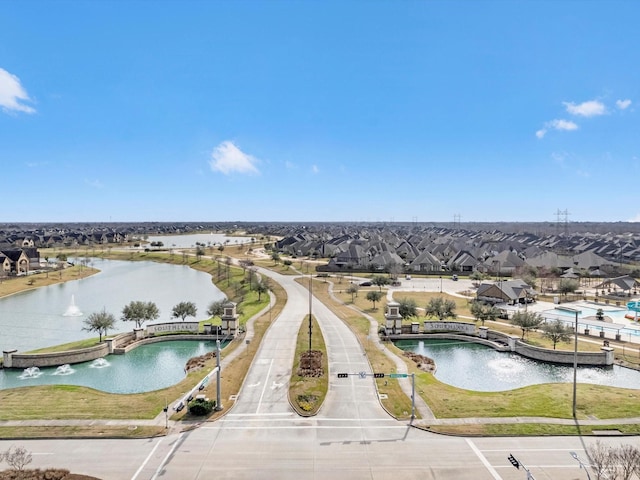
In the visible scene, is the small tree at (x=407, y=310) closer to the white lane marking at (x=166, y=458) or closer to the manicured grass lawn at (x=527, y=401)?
the manicured grass lawn at (x=527, y=401)

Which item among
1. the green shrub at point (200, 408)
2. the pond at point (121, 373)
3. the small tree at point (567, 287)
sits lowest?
the pond at point (121, 373)

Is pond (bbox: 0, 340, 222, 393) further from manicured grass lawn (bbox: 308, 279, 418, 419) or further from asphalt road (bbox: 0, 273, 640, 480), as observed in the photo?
manicured grass lawn (bbox: 308, 279, 418, 419)

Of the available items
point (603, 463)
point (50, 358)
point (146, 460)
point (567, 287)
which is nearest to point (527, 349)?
point (603, 463)

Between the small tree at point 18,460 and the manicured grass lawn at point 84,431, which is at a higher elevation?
the small tree at point 18,460

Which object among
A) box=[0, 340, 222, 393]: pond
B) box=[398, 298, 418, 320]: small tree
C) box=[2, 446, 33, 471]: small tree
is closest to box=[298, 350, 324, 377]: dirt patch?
box=[0, 340, 222, 393]: pond

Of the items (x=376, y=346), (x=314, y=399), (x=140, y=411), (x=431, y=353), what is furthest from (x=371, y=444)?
(x=431, y=353)

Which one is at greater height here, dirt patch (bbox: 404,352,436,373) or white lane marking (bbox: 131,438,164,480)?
white lane marking (bbox: 131,438,164,480)

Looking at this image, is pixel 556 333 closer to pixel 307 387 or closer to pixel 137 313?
pixel 307 387

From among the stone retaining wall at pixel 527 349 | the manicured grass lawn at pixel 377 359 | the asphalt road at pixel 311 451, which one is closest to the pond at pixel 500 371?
the stone retaining wall at pixel 527 349
